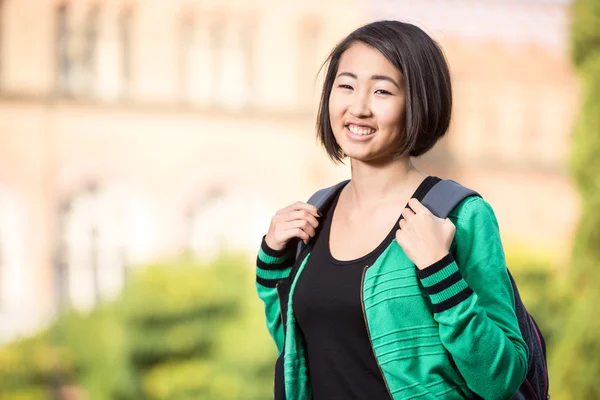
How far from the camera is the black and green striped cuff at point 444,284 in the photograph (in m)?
1.37

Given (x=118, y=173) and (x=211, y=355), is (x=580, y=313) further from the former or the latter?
(x=118, y=173)

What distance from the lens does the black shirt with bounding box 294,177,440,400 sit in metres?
1.48

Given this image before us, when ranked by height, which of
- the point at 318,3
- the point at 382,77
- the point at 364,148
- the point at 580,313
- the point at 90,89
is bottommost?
the point at 580,313

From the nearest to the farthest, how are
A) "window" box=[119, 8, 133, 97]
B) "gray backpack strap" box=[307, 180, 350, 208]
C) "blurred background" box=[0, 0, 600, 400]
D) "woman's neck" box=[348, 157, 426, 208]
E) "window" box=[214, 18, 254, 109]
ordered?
"woman's neck" box=[348, 157, 426, 208] < "gray backpack strap" box=[307, 180, 350, 208] < "blurred background" box=[0, 0, 600, 400] < "window" box=[119, 8, 133, 97] < "window" box=[214, 18, 254, 109]

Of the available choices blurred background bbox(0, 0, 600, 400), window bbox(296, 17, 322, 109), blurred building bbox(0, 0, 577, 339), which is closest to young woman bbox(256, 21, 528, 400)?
blurred background bbox(0, 0, 600, 400)

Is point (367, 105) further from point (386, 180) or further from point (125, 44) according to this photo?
point (125, 44)

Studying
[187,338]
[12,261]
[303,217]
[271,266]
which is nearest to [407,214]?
[303,217]

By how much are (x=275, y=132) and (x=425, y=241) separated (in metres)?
15.5

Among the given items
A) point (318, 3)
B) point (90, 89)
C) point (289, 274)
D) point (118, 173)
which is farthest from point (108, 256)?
point (289, 274)

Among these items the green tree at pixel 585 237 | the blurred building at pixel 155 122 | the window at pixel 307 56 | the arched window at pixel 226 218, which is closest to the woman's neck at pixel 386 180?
the green tree at pixel 585 237

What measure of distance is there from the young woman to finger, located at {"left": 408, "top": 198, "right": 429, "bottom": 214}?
0.01 m

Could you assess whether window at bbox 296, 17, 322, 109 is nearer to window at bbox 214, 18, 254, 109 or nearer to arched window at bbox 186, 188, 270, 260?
window at bbox 214, 18, 254, 109

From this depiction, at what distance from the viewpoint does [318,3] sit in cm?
1727

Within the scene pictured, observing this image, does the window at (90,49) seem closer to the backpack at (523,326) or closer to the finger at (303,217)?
the finger at (303,217)
